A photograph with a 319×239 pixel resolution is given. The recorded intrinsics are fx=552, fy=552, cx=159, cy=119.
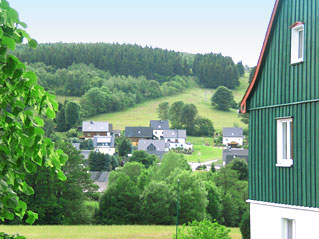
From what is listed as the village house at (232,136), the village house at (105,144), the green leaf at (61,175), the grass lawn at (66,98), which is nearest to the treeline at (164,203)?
the green leaf at (61,175)

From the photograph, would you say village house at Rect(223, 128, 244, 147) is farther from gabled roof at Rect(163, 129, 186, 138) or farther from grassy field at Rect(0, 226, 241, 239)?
grassy field at Rect(0, 226, 241, 239)

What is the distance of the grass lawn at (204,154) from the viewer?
122688mm

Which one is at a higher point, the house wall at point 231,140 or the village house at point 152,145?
the house wall at point 231,140

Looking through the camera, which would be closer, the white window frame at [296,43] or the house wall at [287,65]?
the house wall at [287,65]

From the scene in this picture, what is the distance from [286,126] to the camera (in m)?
12.3

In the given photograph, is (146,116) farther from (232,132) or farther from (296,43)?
(296,43)

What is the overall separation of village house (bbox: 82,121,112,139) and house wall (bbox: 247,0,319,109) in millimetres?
144813

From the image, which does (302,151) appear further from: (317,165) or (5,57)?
(5,57)

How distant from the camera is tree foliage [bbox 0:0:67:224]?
3496 millimetres


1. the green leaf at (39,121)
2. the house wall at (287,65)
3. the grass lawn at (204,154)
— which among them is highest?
the house wall at (287,65)

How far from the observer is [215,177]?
67438 millimetres

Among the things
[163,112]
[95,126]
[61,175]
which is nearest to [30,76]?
[61,175]

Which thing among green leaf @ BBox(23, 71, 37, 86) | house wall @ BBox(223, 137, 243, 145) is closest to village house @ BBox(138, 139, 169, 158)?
house wall @ BBox(223, 137, 243, 145)

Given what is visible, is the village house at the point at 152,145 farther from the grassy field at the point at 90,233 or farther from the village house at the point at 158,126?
the grassy field at the point at 90,233
